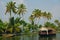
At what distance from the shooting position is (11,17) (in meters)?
87.3

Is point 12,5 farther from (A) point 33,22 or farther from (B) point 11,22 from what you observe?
(A) point 33,22

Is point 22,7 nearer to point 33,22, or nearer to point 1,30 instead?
point 33,22

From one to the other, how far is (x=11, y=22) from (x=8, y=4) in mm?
11685

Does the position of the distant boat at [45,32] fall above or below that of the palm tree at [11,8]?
below

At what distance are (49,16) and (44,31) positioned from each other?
4319 centimetres

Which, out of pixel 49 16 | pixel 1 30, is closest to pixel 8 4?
pixel 1 30

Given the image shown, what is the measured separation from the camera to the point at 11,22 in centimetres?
8562

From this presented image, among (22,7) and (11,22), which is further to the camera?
(22,7)

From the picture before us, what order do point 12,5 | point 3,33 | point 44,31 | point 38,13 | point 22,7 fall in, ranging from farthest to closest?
1. point 38,13
2. point 22,7
3. point 12,5
4. point 3,33
5. point 44,31

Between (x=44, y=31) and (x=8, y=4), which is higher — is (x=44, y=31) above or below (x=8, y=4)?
below

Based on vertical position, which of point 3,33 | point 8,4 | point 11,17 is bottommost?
point 3,33

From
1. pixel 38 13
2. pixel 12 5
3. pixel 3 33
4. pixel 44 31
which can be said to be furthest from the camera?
pixel 38 13

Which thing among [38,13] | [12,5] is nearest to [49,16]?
[38,13]

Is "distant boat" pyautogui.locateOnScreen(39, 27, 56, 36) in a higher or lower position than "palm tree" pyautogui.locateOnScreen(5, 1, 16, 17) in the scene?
lower
